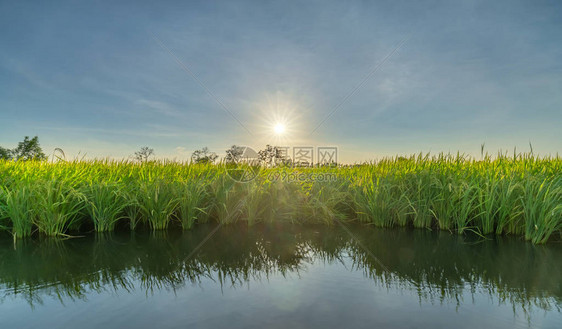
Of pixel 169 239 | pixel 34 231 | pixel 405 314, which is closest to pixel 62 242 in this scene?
pixel 34 231

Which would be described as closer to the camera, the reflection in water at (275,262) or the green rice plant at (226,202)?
the reflection in water at (275,262)

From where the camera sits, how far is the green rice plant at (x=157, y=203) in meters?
4.81

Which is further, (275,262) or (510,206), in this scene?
(510,206)

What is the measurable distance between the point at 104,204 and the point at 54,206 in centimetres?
63

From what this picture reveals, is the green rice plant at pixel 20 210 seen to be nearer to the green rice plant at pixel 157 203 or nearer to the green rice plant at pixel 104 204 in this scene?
the green rice plant at pixel 104 204

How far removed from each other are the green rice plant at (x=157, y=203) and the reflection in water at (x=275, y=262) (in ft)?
0.99

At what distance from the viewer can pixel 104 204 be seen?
15.5 ft

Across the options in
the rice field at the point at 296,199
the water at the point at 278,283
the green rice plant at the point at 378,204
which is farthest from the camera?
the green rice plant at the point at 378,204

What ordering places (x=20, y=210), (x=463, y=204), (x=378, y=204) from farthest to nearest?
(x=378, y=204)
(x=463, y=204)
(x=20, y=210)

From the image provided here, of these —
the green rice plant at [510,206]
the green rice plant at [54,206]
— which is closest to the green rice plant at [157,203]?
the green rice plant at [54,206]

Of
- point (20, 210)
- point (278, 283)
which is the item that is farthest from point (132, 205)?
point (278, 283)

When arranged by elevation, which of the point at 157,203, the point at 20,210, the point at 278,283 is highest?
the point at 157,203

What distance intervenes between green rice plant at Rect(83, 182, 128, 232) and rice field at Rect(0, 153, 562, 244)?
0.02m

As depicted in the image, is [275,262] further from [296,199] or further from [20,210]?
[20,210]
